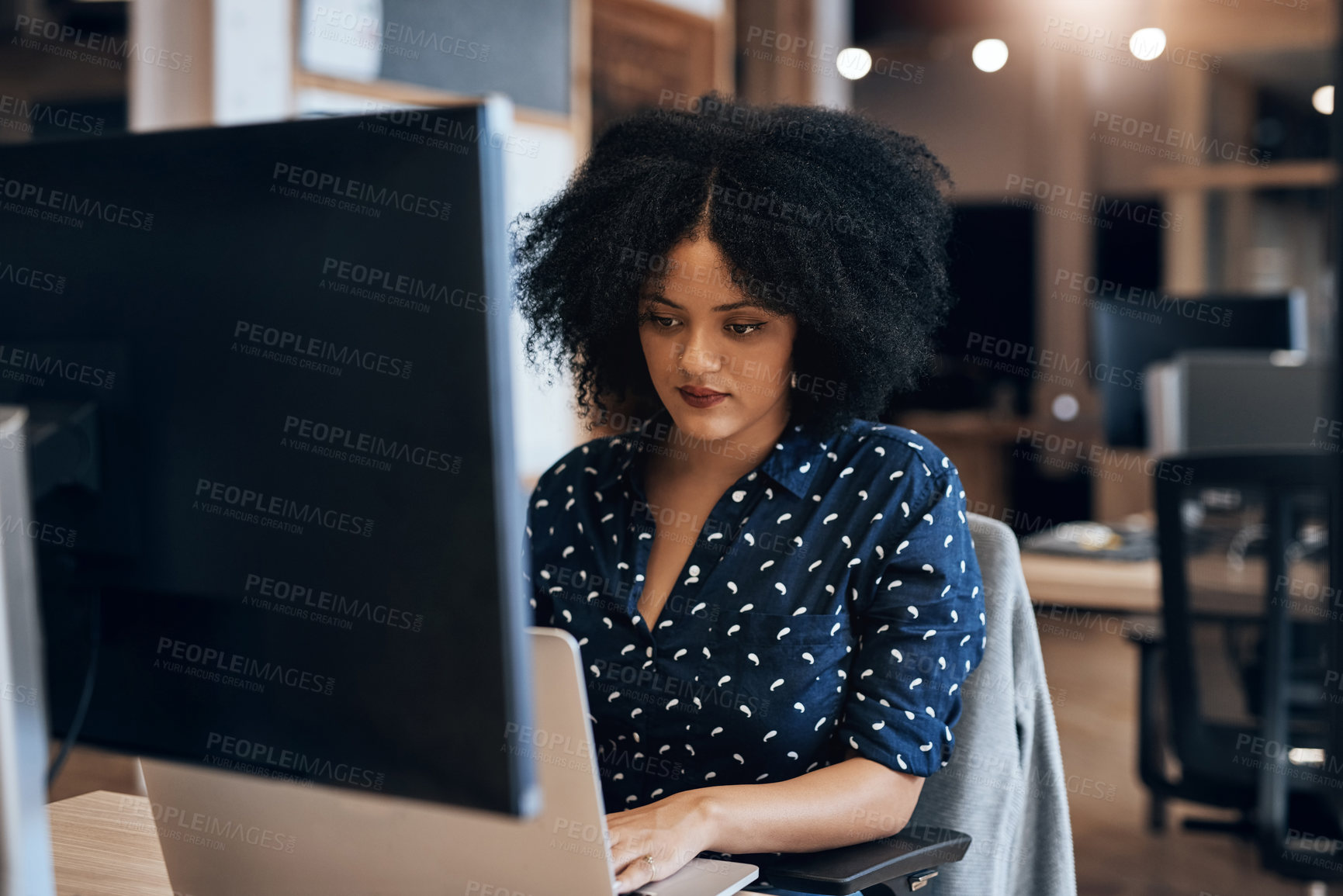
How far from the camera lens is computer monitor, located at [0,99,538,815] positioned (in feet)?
2.07

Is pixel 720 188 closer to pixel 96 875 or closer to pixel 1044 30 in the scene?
pixel 96 875

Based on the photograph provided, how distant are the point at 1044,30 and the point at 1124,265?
3.80 feet

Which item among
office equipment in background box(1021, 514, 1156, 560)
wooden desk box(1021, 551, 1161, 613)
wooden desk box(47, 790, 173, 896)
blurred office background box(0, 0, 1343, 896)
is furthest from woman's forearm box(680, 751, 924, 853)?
office equipment in background box(1021, 514, 1156, 560)

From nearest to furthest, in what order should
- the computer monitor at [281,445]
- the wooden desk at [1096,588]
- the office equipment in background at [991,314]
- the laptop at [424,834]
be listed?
the computer monitor at [281,445]
the laptop at [424,834]
the wooden desk at [1096,588]
the office equipment in background at [991,314]

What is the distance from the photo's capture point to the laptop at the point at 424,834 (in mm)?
783

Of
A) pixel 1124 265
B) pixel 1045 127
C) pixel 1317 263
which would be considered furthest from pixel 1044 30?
pixel 1317 263

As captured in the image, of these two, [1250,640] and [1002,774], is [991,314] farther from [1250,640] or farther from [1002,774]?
[1002,774]

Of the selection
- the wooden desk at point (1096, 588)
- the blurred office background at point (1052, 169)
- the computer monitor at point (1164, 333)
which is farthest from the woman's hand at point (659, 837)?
the computer monitor at point (1164, 333)

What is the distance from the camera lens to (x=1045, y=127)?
239 inches

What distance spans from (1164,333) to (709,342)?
8.93 feet

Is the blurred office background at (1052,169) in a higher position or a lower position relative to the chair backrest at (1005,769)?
higher

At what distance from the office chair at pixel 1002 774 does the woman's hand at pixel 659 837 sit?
240mm

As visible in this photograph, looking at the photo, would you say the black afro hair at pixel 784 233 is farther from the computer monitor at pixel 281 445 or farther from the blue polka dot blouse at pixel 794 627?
the computer monitor at pixel 281 445

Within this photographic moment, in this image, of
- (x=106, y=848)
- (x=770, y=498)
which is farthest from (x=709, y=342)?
(x=106, y=848)
